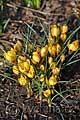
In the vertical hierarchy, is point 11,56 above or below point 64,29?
below

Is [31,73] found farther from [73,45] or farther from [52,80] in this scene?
[73,45]

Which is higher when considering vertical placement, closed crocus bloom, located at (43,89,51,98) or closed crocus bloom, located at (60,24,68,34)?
closed crocus bloom, located at (60,24,68,34)

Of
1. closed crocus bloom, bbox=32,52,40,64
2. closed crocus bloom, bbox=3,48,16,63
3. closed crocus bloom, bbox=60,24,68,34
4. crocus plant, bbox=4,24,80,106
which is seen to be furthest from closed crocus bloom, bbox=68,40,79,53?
closed crocus bloom, bbox=3,48,16,63

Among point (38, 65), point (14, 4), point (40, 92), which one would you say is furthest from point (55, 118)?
point (14, 4)

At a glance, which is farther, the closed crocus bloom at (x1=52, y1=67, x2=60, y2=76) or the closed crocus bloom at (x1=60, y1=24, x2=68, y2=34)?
the closed crocus bloom at (x1=60, y1=24, x2=68, y2=34)

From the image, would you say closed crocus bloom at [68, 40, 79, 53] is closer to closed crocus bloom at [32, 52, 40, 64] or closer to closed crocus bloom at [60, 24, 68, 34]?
closed crocus bloom at [60, 24, 68, 34]

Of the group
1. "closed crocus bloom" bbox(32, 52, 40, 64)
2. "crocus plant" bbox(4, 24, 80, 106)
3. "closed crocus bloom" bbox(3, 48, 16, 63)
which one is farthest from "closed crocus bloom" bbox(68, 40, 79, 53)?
"closed crocus bloom" bbox(3, 48, 16, 63)

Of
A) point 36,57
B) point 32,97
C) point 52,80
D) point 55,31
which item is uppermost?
point 55,31

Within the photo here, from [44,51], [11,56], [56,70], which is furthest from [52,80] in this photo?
[11,56]

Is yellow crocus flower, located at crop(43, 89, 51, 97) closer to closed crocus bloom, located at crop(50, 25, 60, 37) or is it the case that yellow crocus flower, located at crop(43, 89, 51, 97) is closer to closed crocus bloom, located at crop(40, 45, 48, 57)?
closed crocus bloom, located at crop(40, 45, 48, 57)

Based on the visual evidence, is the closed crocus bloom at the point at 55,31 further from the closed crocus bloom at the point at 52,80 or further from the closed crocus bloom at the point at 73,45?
the closed crocus bloom at the point at 52,80
